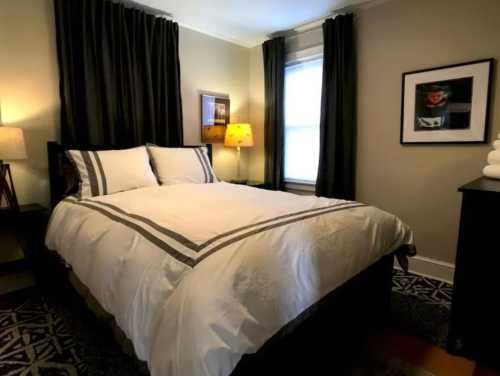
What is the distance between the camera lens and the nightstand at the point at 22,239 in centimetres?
213

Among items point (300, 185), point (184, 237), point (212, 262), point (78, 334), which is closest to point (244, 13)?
point (300, 185)

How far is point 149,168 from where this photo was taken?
2.46 metres

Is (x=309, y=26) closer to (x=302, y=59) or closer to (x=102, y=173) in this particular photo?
(x=302, y=59)

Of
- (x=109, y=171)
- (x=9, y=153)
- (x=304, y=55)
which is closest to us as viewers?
(x=9, y=153)

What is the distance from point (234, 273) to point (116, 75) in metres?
2.49

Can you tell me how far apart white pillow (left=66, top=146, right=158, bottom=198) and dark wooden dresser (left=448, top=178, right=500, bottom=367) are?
82.9 inches

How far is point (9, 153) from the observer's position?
1.99m

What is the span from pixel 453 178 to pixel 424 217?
0.41 m

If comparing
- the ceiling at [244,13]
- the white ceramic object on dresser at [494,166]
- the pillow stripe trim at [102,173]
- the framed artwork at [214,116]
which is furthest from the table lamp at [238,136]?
the white ceramic object on dresser at [494,166]

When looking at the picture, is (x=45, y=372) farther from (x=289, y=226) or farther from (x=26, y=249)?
(x=289, y=226)

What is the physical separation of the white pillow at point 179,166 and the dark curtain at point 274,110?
43.3 inches

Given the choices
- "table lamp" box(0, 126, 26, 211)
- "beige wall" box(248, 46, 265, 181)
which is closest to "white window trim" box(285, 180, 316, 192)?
"beige wall" box(248, 46, 265, 181)

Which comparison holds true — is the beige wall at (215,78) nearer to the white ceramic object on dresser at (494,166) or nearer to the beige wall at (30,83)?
the beige wall at (30,83)

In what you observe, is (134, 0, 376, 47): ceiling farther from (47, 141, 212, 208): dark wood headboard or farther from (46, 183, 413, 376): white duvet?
(46, 183, 413, 376): white duvet
